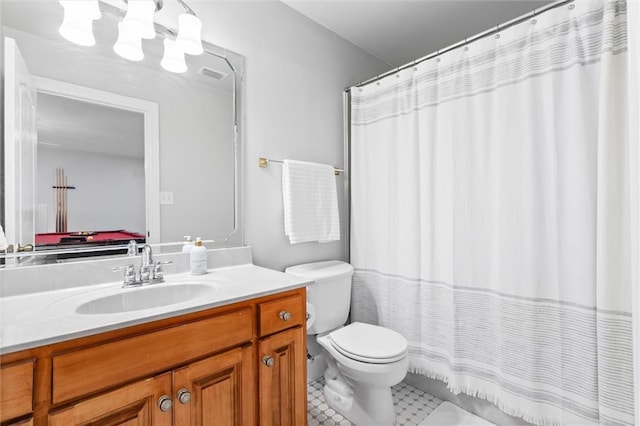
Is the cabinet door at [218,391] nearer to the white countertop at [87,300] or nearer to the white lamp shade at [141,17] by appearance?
the white countertop at [87,300]

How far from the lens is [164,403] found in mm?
852

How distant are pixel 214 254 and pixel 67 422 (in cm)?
83

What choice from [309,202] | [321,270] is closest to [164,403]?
[321,270]

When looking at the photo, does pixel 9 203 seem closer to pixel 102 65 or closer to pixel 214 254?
pixel 102 65

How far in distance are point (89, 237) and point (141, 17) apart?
927 millimetres

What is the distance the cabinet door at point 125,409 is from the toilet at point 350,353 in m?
0.84

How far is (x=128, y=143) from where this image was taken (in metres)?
1.28

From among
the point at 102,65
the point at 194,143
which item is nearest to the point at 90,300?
the point at 194,143

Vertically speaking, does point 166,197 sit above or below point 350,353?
above

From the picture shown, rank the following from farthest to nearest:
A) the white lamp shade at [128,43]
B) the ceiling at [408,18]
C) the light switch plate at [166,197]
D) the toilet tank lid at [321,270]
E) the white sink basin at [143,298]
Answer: the ceiling at [408,18], the toilet tank lid at [321,270], the light switch plate at [166,197], the white lamp shade at [128,43], the white sink basin at [143,298]

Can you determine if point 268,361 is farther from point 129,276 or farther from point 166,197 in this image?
point 166,197

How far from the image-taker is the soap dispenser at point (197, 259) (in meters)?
1.34

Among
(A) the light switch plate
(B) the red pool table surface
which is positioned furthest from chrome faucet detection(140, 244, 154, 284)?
(A) the light switch plate

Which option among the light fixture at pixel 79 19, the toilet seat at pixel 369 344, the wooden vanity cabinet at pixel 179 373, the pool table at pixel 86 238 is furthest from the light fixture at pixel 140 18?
the toilet seat at pixel 369 344
